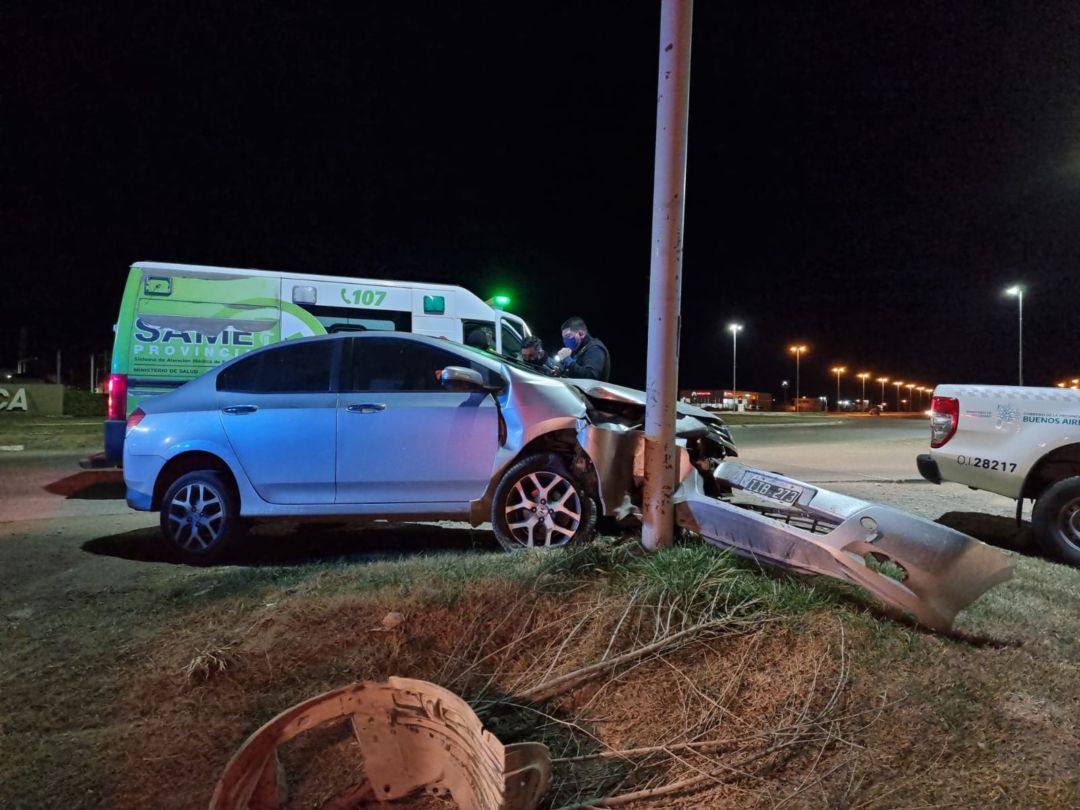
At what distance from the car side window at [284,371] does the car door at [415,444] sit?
0.33 meters

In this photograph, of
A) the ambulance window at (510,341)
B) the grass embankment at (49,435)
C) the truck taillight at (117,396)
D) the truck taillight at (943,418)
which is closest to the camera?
the truck taillight at (943,418)

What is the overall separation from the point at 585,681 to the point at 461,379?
2.47 meters

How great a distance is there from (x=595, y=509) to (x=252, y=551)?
116 inches

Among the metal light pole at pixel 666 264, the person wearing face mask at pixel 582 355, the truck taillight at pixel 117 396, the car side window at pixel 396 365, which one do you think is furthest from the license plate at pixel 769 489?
the truck taillight at pixel 117 396

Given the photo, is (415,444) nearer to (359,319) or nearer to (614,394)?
(614,394)

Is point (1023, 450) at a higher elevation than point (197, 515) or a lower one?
higher

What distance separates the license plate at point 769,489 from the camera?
14.1 feet

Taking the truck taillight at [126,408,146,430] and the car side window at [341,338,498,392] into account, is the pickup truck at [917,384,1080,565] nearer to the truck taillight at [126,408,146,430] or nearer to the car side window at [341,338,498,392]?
the car side window at [341,338,498,392]

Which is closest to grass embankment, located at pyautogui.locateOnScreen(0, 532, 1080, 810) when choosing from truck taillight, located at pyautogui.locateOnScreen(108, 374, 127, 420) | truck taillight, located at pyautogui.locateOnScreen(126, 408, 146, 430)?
truck taillight, located at pyautogui.locateOnScreen(126, 408, 146, 430)

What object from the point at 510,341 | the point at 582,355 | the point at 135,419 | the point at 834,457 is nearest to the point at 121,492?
the point at 135,419

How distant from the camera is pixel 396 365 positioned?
18.2ft

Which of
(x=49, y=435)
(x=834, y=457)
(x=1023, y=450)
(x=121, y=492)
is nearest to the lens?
(x=1023, y=450)

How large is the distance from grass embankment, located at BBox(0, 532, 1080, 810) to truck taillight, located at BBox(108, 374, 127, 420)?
166 inches

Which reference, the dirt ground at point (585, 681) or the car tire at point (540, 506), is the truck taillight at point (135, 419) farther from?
the car tire at point (540, 506)
